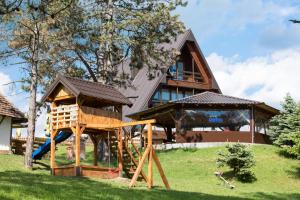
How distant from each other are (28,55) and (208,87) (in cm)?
2379

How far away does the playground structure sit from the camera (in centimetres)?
2334

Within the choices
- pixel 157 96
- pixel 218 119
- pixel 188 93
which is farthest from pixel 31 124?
pixel 188 93

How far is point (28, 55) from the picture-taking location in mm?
28031

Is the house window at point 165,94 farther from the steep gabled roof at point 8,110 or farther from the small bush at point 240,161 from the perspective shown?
the small bush at point 240,161

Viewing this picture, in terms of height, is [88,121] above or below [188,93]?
below

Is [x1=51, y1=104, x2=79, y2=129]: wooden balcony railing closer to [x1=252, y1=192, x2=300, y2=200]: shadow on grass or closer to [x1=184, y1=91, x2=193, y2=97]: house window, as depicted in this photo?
[x1=252, y1=192, x2=300, y2=200]: shadow on grass

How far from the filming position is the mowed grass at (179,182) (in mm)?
14180

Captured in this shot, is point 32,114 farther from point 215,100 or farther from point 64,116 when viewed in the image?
point 215,100

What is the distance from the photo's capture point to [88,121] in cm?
2383

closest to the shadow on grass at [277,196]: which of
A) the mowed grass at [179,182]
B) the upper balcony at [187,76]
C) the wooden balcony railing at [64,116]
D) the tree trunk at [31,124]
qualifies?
the mowed grass at [179,182]

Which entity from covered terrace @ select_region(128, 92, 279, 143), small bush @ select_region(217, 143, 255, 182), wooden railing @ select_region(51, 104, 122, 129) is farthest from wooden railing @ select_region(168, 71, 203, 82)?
wooden railing @ select_region(51, 104, 122, 129)

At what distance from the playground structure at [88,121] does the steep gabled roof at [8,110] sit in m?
6.10

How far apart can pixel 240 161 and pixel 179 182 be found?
14.0 ft

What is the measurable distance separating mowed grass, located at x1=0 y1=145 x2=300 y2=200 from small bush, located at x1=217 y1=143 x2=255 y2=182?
52 cm
